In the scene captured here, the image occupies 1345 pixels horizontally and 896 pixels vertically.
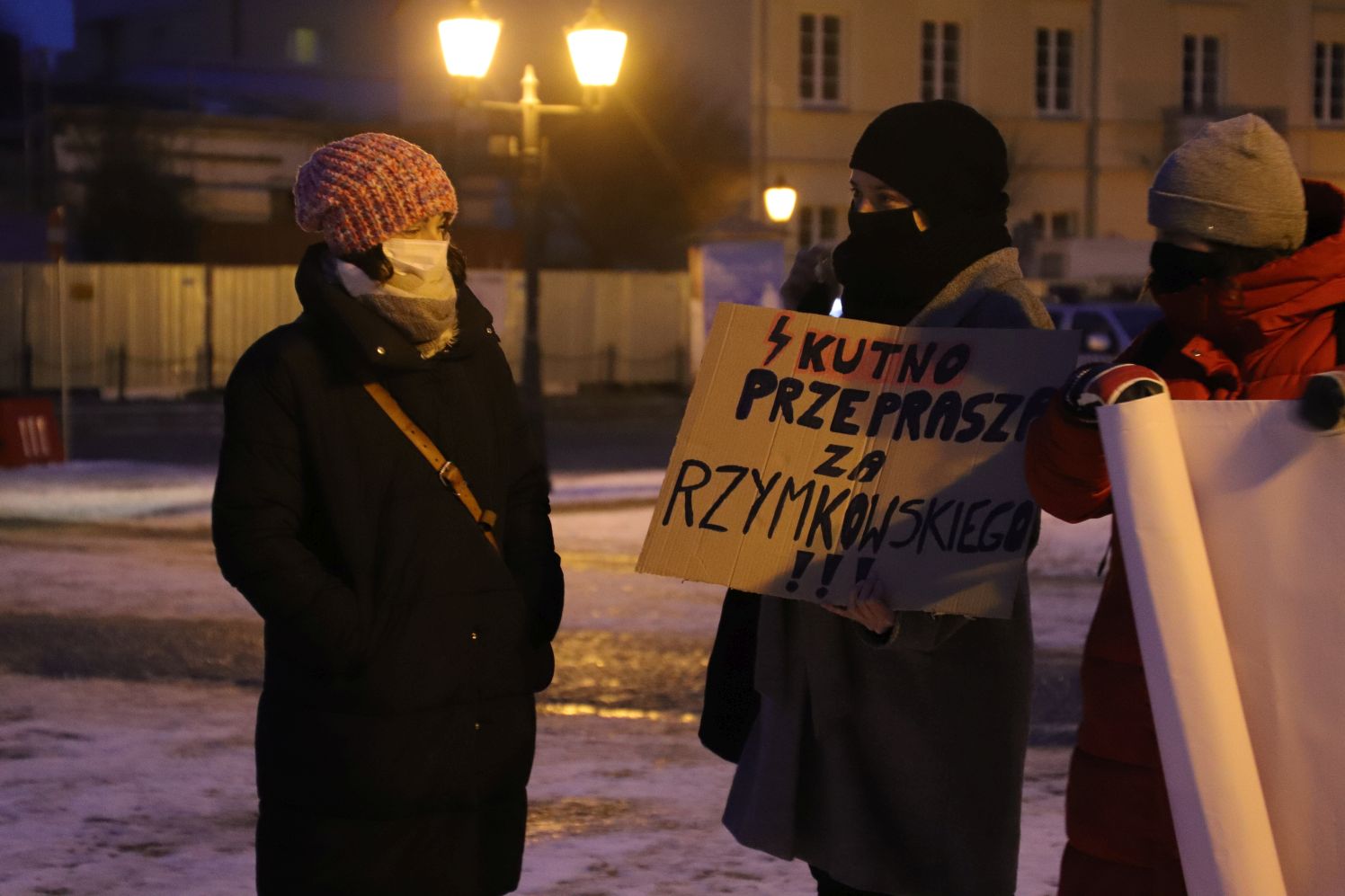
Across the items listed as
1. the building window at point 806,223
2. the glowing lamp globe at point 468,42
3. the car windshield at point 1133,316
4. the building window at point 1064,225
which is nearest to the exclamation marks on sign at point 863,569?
the glowing lamp globe at point 468,42

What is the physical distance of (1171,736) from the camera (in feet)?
7.73

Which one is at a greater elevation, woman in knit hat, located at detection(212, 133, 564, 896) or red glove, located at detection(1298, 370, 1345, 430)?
red glove, located at detection(1298, 370, 1345, 430)

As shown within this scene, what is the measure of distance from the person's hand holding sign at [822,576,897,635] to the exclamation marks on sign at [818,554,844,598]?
0.04 meters

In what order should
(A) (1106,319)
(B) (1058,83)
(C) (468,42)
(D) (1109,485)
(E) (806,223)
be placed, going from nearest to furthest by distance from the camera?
(D) (1109,485) → (C) (468,42) → (A) (1106,319) → (E) (806,223) → (B) (1058,83)

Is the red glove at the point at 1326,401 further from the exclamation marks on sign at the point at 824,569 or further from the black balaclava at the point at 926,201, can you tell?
the black balaclava at the point at 926,201

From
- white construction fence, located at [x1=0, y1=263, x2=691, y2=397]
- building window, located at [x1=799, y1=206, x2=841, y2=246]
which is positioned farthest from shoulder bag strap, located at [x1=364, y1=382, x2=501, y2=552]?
building window, located at [x1=799, y1=206, x2=841, y2=246]

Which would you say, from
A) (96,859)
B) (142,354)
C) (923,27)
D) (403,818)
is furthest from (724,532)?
(923,27)

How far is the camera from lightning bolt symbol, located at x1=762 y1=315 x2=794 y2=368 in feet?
10.8

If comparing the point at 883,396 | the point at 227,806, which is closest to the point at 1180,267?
the point at 883,396

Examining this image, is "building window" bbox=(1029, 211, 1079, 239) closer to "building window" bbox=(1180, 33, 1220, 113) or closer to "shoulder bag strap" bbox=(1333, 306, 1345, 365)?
"building window" bbox=(1180, 33, 1220, 113)

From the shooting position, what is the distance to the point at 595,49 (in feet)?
51.8

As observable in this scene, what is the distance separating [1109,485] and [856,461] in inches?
25.9

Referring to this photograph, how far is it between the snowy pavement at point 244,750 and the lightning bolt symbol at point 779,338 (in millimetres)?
2270

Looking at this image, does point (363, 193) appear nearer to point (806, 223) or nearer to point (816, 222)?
point (806, 223)
